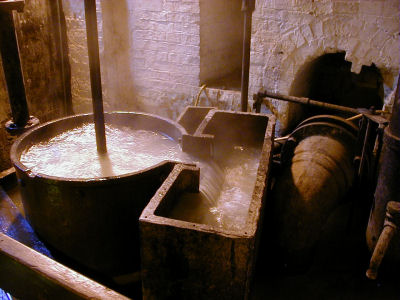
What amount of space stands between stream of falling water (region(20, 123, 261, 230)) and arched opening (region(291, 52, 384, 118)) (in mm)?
2232

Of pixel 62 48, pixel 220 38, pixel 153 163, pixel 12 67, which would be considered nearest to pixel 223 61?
pixel 220 38

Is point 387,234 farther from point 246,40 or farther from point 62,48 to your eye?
point 62,48

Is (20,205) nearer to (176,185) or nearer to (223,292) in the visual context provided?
(176,185)

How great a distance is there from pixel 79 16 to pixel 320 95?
3.78 meters

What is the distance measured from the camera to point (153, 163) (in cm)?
333

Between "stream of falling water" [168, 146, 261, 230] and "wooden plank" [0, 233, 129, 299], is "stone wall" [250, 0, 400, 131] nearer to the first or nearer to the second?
"stream of falling water" [168, 146, 261, 230]

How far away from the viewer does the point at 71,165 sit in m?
3.26

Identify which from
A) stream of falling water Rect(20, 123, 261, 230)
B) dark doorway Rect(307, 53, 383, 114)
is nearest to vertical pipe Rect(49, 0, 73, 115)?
stream of falling water Rect(20, 123, 261, 230)

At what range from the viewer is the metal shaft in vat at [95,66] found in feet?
8.90

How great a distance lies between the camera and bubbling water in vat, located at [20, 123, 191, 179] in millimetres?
3191

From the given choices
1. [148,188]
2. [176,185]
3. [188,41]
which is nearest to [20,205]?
[148,188]

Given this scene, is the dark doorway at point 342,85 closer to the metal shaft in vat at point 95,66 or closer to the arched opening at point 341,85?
the arched opening at point 341,85

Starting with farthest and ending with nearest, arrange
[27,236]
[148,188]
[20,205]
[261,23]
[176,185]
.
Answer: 1. [261,23]
2. [20,205]
3. [27,236]
4. [148,188]
5. [176,185]

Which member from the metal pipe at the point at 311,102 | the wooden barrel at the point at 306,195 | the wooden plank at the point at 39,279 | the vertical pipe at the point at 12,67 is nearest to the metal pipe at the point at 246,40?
the metal pipe at the point at 311,102
